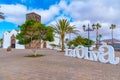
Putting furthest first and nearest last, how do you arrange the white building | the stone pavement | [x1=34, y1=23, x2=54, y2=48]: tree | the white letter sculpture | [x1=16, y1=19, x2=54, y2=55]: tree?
the white building
[x1=34, y1=23, x2=54, y2=48]: tree
[x1=16, y1=19, x2=54, y2=55]: tree
the white letter sculpture
the stone pavement

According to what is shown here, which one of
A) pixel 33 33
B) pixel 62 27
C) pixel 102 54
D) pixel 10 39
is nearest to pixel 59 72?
pixel 102 54

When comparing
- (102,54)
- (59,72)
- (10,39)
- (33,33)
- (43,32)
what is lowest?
(59,72)

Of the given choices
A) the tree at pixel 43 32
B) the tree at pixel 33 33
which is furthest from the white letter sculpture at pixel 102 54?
the tree at pixel 33 33

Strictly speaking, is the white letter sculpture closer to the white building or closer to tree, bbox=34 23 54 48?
tree, bbox=34 23 54 48

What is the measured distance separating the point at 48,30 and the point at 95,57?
33.1ft

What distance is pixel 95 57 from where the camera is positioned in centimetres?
1559

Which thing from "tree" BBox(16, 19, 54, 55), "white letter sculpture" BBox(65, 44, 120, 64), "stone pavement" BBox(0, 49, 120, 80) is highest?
"tree" BBox(16, 19, 54, 55)

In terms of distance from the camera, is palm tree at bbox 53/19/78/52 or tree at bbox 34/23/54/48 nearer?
tree at bbox 34/23/54/48

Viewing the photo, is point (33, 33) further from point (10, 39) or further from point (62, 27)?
point (10, 39)

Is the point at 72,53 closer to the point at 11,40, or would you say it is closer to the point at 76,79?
the point at 76,79

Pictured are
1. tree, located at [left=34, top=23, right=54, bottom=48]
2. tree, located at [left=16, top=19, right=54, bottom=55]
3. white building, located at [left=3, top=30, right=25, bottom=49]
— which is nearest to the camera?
tree, located at [left=16, top=19, right=54, bottom=55]

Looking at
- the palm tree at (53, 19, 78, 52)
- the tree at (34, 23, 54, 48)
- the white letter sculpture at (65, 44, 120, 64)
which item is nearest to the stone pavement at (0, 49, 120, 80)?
the white letter sculpture at (65, 44, 120, 64)

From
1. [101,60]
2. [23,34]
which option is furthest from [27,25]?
[101,60]

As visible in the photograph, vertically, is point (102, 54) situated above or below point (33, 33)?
below
